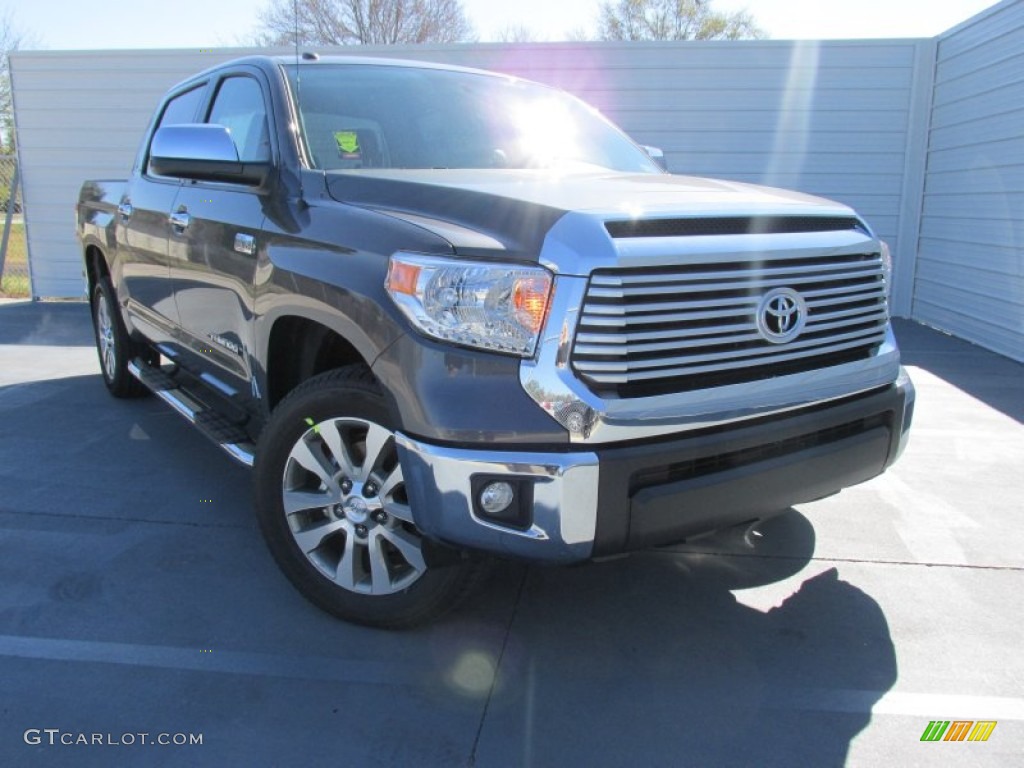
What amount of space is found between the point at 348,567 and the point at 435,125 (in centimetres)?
187

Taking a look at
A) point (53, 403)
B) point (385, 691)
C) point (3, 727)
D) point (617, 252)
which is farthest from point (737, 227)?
point (53, 403)

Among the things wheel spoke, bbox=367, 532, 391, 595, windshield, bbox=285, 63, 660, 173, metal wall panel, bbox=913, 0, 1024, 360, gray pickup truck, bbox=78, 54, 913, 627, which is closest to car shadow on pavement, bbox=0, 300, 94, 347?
gray pickup truck, bbox=78, 54, 913, 627

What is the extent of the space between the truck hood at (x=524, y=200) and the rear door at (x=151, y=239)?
164cm

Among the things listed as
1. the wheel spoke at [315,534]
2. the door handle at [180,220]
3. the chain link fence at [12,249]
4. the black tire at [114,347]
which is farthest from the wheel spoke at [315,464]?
the chain link fence at [12,249]

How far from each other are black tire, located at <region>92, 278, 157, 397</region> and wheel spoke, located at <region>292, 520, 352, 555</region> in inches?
126

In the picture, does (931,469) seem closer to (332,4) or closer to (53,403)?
→ (53,403)

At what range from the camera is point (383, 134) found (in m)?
3.36

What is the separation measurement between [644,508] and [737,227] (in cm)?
90

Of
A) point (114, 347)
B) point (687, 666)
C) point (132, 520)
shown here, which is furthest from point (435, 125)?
point (114, 347)

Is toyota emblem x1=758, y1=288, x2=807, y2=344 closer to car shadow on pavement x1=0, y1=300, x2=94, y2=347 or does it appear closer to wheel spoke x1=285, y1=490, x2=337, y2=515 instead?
wheel spoke x1=285, y1=490, x2=337, y2=515

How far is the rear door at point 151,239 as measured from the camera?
4.16 m

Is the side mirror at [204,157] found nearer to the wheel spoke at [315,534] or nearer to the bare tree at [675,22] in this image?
the wheel spoke at [315,534]

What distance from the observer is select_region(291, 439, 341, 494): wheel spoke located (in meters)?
2.74

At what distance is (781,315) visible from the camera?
2490 mm
